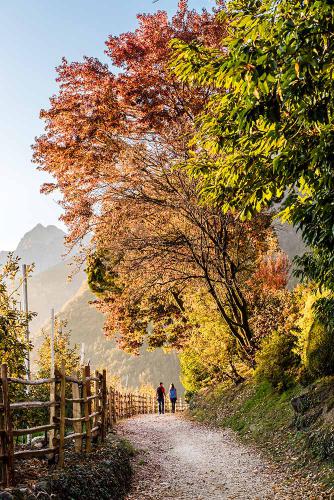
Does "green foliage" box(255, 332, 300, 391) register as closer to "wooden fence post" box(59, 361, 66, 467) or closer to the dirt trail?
the dirt trail

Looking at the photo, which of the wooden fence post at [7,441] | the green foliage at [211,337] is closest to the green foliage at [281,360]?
the green foliage at [211,337]

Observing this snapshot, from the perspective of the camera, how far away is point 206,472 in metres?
9.85

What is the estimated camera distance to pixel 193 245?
51.2ft

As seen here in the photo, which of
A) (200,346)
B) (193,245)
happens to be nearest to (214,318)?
(200,346)

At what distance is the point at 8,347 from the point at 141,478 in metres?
4.01

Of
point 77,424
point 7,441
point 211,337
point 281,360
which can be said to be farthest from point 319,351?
point 211,337

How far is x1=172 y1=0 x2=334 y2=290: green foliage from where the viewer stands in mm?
4469

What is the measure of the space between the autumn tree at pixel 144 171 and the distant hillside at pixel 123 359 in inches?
4064

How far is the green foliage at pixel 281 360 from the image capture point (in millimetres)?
13430

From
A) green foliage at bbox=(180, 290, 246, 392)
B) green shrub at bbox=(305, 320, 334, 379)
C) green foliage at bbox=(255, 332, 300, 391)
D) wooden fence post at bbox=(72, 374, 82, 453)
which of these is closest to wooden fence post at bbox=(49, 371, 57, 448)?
wooden fence post at bbox=(72, 374, 82, 453)

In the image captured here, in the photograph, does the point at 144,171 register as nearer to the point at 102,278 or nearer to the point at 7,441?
the point at 102,278

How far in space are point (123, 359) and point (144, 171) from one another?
152 meters

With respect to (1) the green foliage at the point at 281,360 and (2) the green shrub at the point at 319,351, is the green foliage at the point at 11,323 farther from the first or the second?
(1) the green foliage at the point at 281,360

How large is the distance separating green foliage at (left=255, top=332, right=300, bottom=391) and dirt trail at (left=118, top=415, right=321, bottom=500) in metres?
2.11
